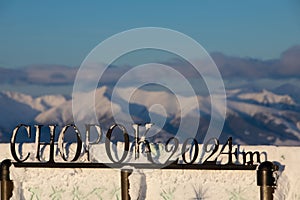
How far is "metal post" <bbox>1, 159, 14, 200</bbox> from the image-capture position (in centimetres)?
440

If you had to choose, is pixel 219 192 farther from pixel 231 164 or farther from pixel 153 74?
pixel 153 74

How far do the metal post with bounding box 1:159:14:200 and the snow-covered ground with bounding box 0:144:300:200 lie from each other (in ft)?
0.16

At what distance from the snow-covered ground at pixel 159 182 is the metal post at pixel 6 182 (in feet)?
0.16

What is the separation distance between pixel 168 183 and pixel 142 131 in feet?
0.90

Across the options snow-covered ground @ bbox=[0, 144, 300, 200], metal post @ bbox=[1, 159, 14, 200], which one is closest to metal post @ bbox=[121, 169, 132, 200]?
snow-covered ground @ bbox=[0, 144, 300, 200]

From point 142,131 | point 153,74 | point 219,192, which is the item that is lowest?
point 219,192

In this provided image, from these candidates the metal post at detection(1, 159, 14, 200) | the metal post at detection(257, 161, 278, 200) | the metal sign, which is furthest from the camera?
the metal post at detection(1, 159, 14, 200)

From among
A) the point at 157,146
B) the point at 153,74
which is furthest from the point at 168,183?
the point at 153,74

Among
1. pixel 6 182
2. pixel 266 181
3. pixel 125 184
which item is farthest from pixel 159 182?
pixel 6 182

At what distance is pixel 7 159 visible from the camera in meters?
4.43

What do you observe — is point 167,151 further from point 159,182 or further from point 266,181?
point 266,181

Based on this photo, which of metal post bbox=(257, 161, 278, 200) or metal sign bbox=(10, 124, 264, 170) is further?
metal sign bbox=(10, 124, 264, 170)

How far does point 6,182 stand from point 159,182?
2.38ft

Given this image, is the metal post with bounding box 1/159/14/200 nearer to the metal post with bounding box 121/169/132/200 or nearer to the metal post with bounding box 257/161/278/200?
the metal post with bounding box 121/169/132/200
